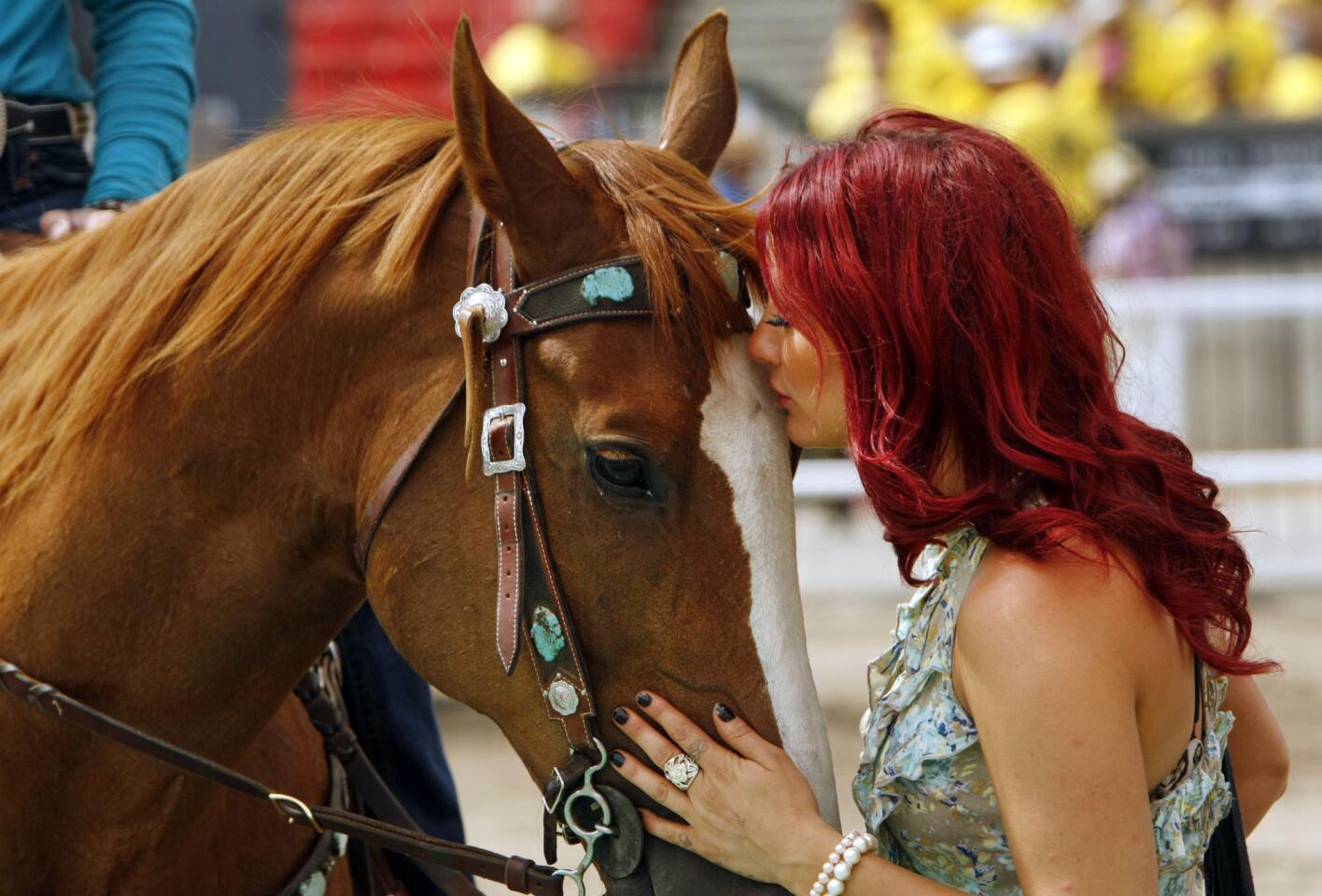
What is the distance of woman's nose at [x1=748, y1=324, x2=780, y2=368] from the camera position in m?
1.84

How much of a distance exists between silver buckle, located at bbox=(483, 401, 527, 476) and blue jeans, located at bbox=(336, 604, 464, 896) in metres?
0.80

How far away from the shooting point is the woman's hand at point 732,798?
5.61 feet

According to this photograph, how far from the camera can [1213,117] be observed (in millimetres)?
9477

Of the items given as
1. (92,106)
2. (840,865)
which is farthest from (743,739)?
(92,106)

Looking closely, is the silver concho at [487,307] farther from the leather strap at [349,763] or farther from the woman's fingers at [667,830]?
the leather strap at [349,763]

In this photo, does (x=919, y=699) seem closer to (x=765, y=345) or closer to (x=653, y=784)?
(x=653, y=784)

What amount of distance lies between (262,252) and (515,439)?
0.40 metres

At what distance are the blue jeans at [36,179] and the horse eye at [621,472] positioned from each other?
1.29m

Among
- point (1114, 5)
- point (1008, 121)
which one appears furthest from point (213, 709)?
point (1114, 5)

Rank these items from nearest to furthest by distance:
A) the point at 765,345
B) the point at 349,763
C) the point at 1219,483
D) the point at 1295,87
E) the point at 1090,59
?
1. the point at 765,345
2. the point at 349,763
3. the point at 1219,483
4. the point at 1295,87
5. the point at 1090,59

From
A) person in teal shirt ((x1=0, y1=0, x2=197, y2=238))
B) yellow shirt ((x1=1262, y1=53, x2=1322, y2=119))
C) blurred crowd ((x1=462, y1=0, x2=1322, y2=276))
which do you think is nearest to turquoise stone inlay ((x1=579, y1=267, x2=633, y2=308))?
person in teal shirt ((x1=0, y1=0, x2=197, y2=238))

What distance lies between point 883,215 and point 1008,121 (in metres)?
7.40

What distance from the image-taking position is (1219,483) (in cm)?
777

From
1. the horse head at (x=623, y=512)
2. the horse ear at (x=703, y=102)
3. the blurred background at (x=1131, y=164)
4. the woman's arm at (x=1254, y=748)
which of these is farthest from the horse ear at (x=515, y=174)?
the blurred background at (x=1131, y=164)
